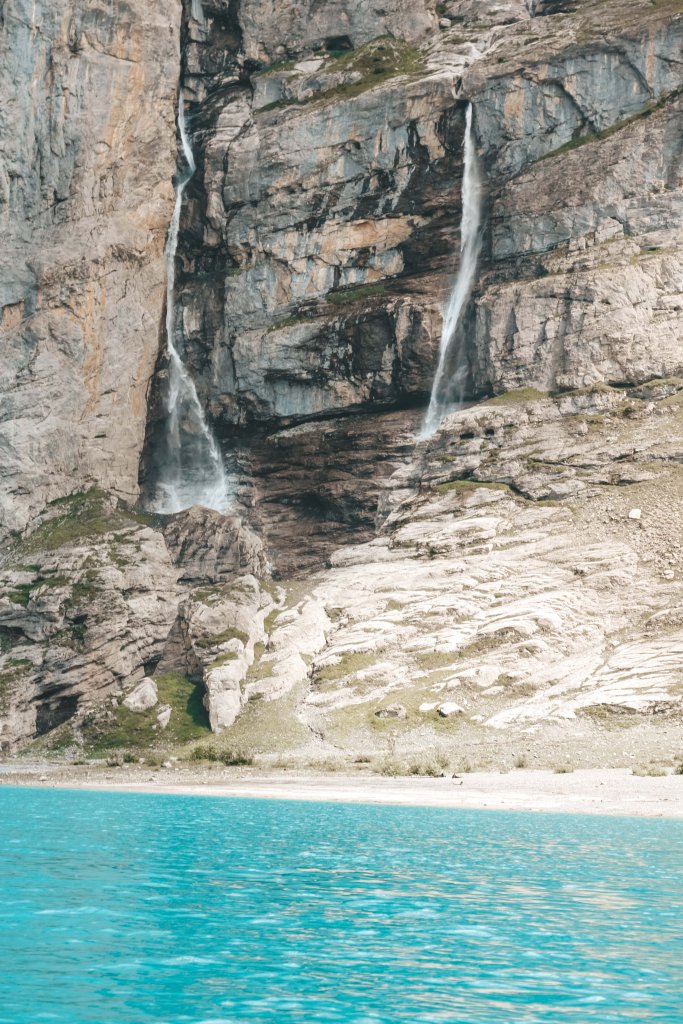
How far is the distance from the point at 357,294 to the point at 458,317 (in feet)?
28.4

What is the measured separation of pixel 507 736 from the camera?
165ft

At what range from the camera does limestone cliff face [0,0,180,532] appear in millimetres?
82500

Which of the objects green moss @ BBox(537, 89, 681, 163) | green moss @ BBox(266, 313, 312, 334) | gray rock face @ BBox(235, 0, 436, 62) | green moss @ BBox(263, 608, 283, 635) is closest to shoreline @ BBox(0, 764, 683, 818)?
green moss @ BBox(263, 608, 283, 635)

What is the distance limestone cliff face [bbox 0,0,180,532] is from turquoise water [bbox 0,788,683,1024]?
5739 centimetres

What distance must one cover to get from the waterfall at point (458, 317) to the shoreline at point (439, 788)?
36.5m

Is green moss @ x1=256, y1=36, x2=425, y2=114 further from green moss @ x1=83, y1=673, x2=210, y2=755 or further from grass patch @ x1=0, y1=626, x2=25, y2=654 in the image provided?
green moss @ x1=83, y1=673, x2=210, y2=755

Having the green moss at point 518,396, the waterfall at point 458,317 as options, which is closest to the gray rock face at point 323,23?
the waterfall at point 458,317

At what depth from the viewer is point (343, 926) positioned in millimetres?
16734

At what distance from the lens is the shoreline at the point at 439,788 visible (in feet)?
115

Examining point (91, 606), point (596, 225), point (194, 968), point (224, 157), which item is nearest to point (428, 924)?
point (194, 968)

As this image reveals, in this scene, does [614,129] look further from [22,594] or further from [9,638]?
[9,638]

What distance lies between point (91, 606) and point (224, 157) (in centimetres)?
4247

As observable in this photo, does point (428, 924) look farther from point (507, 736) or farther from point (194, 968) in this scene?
point (507, 736)

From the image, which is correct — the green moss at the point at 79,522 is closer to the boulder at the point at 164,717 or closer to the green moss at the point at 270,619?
the green moss at the point at 270,619
